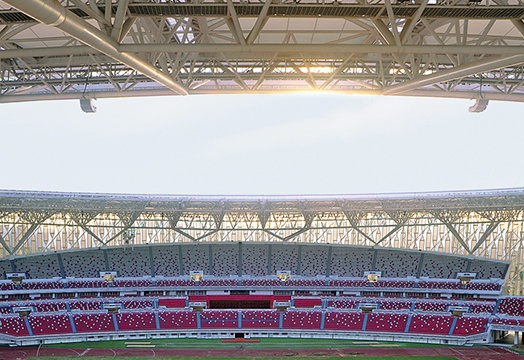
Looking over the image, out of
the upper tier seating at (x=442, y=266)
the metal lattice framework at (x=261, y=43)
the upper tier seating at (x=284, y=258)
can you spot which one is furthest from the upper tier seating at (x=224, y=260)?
the metal lattice framework at (x=261, y=43)

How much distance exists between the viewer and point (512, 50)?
410 inches

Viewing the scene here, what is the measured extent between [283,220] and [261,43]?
140ft

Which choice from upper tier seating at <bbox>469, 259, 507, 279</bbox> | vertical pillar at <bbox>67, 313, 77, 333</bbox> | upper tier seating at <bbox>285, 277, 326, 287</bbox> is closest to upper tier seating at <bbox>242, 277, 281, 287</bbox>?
upper tier seating at <bbox>285, 277, 326, 287</bbox>

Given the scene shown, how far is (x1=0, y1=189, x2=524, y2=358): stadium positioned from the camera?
44562 millimetres

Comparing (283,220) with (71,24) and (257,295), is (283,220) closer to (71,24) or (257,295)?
(257,295)

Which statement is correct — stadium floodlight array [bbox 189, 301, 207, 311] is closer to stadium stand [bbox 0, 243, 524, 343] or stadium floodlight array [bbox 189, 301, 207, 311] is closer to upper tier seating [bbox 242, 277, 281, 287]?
stadium stand [bbox 0, 243, 524, 343]

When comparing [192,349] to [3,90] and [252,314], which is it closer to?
[252,314]

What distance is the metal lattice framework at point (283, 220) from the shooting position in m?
47.4

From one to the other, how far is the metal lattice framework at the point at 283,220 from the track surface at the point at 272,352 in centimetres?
1225

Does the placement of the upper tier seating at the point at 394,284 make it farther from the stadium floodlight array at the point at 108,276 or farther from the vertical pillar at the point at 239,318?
the stadium floodlight array at the point at 108,276

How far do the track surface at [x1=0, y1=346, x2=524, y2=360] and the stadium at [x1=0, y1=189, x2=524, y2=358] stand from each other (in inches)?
85.0

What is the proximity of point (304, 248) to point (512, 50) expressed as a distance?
1878 inches

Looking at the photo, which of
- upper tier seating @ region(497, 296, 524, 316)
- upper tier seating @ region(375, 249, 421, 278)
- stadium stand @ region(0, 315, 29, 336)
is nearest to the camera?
stadium stand @ region(0, 315, 29, 336)

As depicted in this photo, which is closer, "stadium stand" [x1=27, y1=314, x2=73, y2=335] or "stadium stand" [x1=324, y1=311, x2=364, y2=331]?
"stadium stand" [x1=27, y1=314, x2=73, y2=335]
